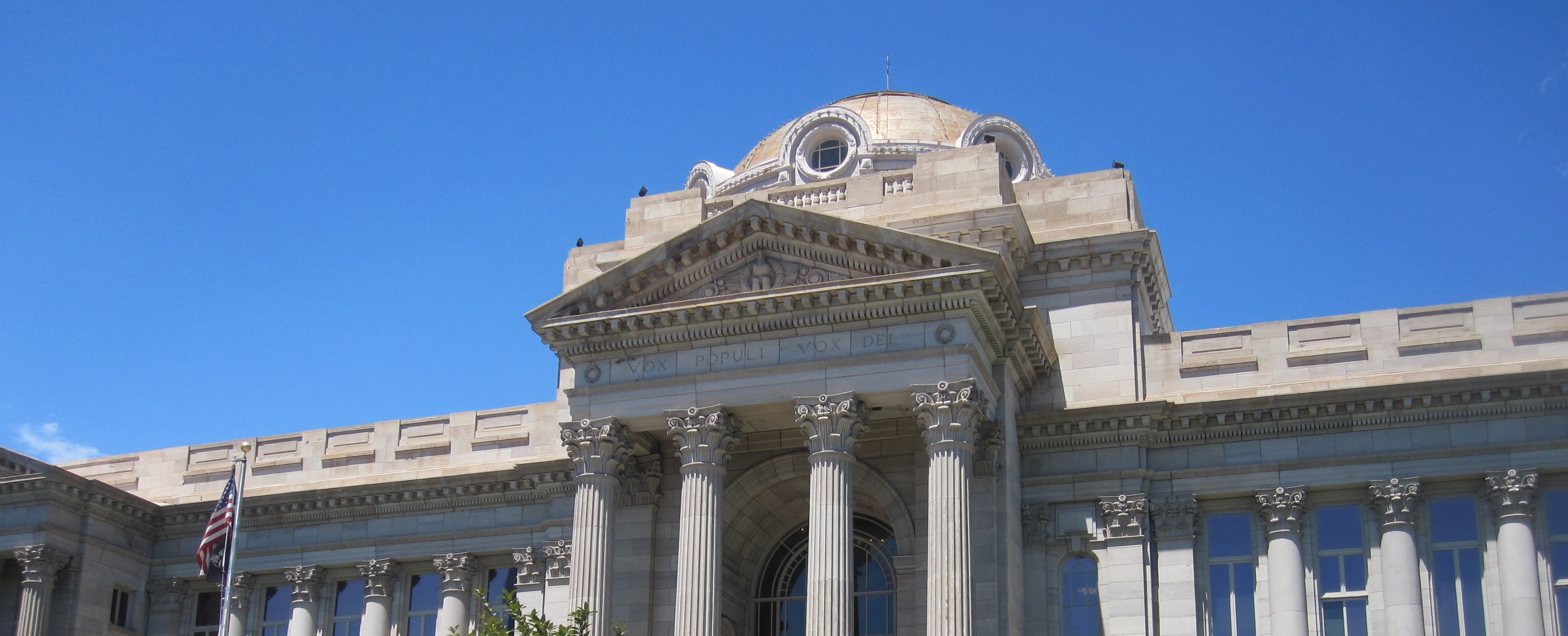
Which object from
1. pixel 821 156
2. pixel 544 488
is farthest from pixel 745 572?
pixel 821 156

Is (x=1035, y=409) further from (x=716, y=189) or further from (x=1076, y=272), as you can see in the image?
(x=716, y=189)

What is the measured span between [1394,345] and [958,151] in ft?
32.6

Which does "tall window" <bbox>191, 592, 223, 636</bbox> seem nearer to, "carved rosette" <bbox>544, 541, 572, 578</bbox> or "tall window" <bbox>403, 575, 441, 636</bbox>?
"tall window" <bbox>403, 575, 441, 636</bbox>

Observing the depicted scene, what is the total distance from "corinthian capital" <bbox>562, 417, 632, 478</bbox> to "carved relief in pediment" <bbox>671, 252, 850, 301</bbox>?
294 cm

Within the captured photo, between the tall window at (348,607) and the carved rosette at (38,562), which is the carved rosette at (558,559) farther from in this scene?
the carved rosette at (38,562)

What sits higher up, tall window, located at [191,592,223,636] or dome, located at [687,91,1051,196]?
dome, located at [687,91,1051,196]

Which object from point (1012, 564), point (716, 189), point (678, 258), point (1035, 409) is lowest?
point (1012, 564)

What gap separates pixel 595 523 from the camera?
120ft

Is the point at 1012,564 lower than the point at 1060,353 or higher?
lower

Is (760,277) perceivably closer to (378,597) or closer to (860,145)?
(378,597)

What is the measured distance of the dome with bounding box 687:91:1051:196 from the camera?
5822cm

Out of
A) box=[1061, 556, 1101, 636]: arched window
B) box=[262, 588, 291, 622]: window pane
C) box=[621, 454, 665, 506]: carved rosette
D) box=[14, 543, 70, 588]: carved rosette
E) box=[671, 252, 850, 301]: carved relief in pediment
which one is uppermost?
box=[671, 252, 850, 301]: carved relief in pediment

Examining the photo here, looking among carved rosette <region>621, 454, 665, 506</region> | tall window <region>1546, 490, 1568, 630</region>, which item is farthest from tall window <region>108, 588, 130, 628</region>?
tall window <region>1546, 490, 1568, 630</region>

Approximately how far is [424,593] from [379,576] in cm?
112
